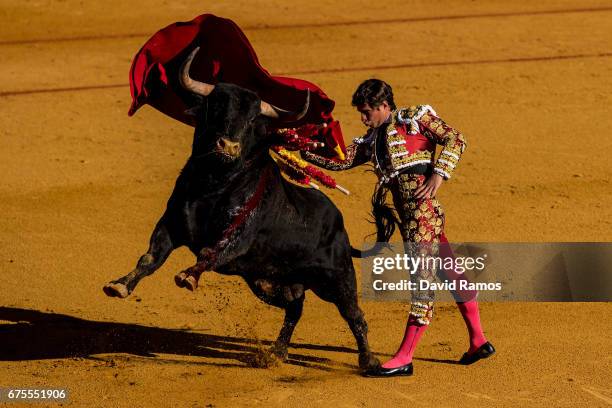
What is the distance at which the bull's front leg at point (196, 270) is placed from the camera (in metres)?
6.76

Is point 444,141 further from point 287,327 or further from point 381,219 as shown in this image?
point 287,327

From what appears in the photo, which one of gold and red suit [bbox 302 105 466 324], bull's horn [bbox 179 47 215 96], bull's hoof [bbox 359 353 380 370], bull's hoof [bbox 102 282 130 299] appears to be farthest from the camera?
bull's hoof [bbox 359 353 380 370]

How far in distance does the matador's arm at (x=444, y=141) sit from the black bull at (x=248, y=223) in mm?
712

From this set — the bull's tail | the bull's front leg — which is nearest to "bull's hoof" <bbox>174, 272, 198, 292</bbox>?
the bull's front leg

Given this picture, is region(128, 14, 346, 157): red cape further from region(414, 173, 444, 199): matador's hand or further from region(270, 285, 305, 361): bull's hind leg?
region(270, 285, 305, 361): bull's hind leg

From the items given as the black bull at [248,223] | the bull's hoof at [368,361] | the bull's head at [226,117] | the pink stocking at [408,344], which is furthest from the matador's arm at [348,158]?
the bull's hoof at [368,361]

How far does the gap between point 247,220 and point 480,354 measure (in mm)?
1610

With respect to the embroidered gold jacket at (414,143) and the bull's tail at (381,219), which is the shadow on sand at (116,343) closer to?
the bull's tail at (381,219)

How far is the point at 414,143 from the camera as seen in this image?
7.33 m

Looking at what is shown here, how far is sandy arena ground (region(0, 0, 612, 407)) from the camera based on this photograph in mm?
7582

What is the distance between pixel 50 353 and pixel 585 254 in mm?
3687

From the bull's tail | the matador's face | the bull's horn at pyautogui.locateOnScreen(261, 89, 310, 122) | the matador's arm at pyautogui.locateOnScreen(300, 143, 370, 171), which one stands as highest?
the matador's face

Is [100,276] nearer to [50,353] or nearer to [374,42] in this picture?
[50,353]

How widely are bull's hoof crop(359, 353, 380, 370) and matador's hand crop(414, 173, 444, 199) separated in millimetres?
980
